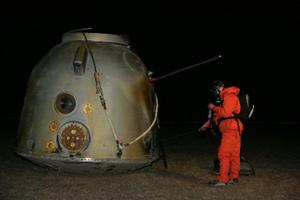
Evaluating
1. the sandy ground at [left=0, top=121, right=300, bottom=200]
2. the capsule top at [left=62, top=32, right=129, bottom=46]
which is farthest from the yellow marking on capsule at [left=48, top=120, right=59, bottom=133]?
the capsule top at [left=62, top=32, right=129, bottom=46]

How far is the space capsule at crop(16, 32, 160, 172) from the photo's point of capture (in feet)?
26.2

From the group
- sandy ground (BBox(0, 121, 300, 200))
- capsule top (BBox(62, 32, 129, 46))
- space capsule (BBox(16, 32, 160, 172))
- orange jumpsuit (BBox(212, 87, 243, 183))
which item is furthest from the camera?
capsule top (BBox(62, 32, 129, 46))

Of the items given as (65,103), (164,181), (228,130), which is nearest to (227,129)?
(228,130)

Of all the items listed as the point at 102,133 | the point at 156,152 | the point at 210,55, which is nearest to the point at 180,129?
the point at 156,152

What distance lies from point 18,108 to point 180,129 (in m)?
→ 12.5

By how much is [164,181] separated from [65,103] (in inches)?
95.8

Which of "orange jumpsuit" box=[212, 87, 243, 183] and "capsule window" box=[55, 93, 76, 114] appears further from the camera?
"orange jumpsuit" box=[212, 87, 243, 183]

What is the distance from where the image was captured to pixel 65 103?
8102mm

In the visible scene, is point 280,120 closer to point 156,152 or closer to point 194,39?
point 156,152

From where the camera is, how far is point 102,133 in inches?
317

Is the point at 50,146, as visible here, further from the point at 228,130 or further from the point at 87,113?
the point at 228,130

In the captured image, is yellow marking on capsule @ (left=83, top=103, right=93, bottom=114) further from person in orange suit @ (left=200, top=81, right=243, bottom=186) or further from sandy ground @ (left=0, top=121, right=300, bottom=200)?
person in orange suit @ (left=200, top=81, right=243, bottom=186)

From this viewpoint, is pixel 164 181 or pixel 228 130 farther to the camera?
pixel 164 181

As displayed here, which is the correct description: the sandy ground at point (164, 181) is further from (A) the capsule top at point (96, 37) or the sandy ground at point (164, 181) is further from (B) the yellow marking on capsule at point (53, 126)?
(A) the capsule top at point (96, 37)
